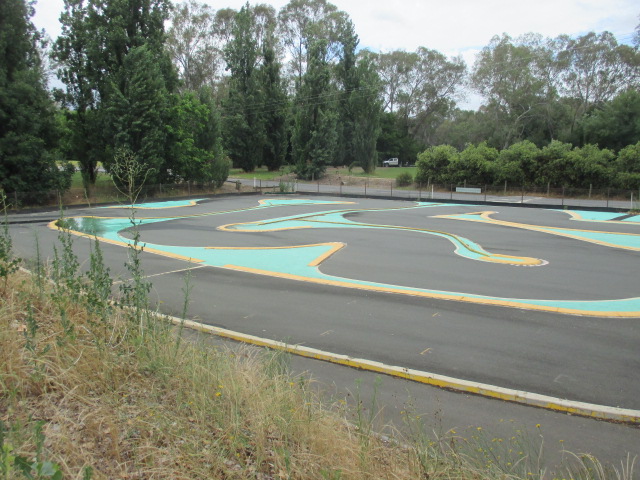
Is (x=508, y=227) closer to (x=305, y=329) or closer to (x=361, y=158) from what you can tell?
(x=305, y=329)

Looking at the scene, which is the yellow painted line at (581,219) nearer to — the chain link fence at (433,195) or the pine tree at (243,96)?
the chain link fence at (433,195)

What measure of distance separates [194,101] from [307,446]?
40724 mm

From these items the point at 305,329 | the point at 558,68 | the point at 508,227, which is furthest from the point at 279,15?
the point at 305,329

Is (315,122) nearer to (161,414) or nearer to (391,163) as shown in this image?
(391,163)

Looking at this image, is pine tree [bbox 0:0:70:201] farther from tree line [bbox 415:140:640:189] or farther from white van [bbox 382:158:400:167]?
white van [bbox 382:158:400:167]

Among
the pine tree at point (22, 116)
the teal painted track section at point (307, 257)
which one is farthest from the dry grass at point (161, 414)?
the pine tree at point (22, 116)

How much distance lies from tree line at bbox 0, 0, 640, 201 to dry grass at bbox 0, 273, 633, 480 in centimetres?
2821

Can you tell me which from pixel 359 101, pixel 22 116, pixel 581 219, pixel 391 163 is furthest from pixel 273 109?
pixel 581 219

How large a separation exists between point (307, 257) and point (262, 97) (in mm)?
49859

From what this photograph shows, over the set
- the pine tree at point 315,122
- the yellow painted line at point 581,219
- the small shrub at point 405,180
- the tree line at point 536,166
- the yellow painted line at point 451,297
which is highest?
the pine tree at point 315,122

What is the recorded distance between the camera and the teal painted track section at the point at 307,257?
9812 millimetres

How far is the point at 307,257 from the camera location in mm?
14750

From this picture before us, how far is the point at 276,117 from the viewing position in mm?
63125

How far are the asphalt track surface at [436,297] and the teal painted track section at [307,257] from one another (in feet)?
0.43
